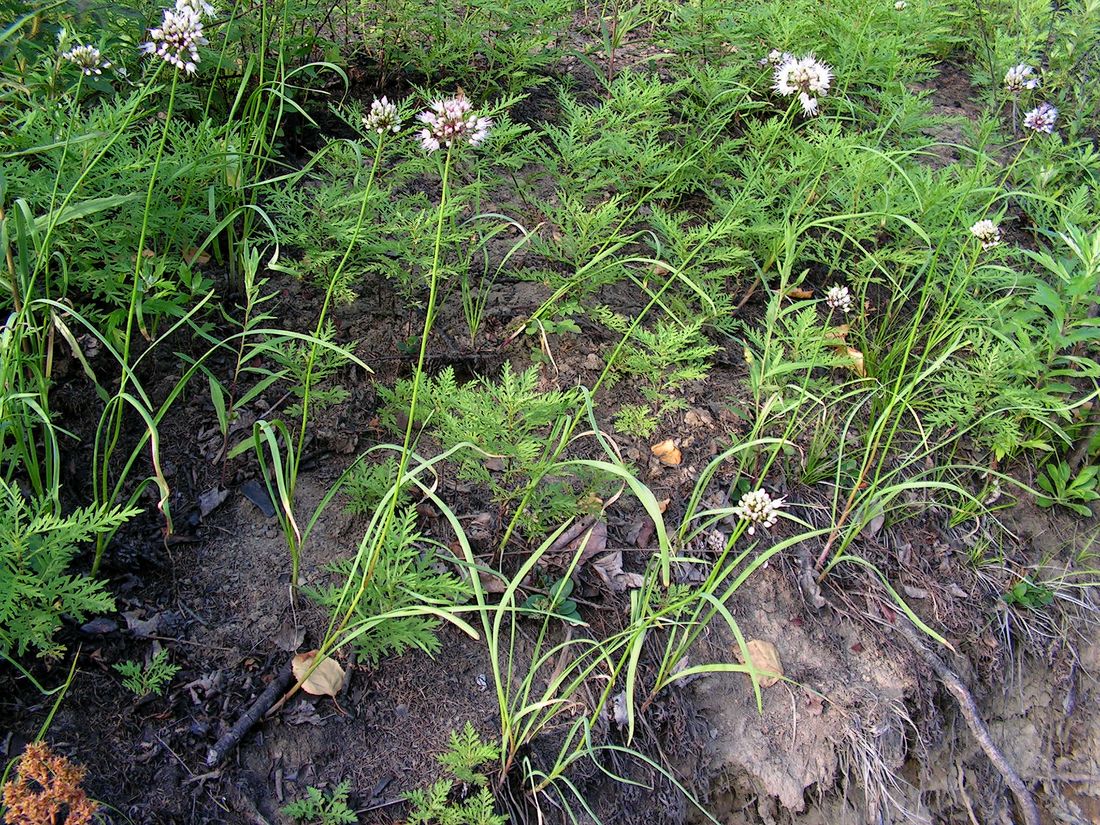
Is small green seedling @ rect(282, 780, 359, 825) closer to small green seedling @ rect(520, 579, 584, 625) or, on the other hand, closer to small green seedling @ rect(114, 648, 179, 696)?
small green seedling @ rect(114, 648, 179, 696)

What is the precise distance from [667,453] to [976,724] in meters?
1.26

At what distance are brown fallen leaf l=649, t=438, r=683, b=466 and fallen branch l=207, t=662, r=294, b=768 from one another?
1.37 m

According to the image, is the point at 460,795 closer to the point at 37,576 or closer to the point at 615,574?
the point at 615,574

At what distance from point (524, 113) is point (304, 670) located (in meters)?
2.78

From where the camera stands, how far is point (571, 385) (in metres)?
2.92

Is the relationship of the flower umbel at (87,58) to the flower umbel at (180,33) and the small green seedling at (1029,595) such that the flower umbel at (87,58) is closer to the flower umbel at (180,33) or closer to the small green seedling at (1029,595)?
the flower umbel at (180,33)

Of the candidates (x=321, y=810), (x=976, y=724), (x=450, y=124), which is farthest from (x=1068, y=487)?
(x=321, y=810)

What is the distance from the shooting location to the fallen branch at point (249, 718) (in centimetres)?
192

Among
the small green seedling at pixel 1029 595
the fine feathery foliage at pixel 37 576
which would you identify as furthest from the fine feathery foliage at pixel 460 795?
the small green seedling at pixel 1029 595

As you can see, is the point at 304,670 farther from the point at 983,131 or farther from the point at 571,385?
the point at 983,131

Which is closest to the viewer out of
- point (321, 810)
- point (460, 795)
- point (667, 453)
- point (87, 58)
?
point (321, 810)

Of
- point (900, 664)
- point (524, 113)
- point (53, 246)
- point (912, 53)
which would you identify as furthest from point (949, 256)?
point (53, 246)

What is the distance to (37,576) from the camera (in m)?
1.79

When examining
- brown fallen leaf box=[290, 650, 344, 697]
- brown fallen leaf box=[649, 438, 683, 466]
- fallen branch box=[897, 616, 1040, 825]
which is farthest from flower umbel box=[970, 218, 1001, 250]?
brown fallen leaf box=[290, 650, 344, 697]
